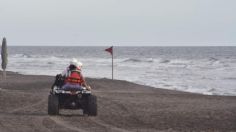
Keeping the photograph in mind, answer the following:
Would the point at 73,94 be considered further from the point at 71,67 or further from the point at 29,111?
the point at 29,111

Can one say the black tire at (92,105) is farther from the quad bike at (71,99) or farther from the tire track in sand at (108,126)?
the tire track in sand at (108,126)

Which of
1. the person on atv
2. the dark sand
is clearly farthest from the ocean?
the person on atv

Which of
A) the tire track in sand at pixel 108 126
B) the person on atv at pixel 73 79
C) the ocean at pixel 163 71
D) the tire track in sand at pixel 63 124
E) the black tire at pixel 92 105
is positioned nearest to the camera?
the tire track in sand at pixel 63 124

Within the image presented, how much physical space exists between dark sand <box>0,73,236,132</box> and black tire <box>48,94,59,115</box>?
234 mm

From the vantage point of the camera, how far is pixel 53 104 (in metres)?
16.0

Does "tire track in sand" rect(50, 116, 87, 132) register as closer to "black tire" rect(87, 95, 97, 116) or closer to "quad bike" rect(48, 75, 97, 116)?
"quad bike" rect(48, 75, 97, 116)

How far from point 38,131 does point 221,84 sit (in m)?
23.2

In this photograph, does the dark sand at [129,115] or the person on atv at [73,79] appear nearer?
the dark sand at [129,115]

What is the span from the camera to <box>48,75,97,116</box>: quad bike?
1570 centimetres

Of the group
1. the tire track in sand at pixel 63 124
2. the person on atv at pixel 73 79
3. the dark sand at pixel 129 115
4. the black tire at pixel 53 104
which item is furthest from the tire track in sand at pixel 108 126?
the black tire at pixel 53 104

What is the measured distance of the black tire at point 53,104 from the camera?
1591 cm

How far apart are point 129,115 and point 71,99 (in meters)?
1.76

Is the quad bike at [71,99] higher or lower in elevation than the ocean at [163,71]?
lower

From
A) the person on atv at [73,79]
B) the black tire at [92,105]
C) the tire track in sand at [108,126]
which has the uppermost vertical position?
the person on atv at [73,79]
